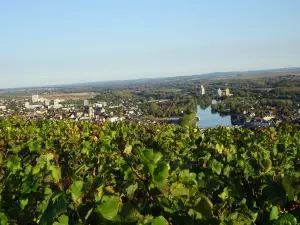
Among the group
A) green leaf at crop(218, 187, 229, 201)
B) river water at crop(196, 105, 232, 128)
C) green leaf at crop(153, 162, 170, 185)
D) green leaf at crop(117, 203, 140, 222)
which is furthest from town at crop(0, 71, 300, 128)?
green leaf at crop(117, 203, 140, 222)

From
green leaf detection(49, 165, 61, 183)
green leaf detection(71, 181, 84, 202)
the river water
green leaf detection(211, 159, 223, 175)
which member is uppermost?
green leaf detection(71, 181, 84, 202)

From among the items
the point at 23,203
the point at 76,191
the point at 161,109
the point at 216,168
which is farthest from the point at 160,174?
the point at 161,109

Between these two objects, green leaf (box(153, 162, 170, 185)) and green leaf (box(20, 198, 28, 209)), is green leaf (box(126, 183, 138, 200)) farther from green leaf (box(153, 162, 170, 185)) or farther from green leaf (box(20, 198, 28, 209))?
green leaf (box(20, 198, 28, 209))

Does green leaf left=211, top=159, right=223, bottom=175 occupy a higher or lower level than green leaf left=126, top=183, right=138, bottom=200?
lower

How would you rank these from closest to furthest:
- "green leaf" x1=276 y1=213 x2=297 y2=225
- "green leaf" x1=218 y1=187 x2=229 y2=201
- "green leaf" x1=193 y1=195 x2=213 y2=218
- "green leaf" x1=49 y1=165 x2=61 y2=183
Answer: "green leaf" x1=276 y1=213 x2=297 y2=225, "green leaf" x1=193 y1=195 x2=213 y2=218, "green leaf" x1=49 y1=165 x2=61 y2=183, "green leaf" x1=218 y1=187 x2=229 y2=201

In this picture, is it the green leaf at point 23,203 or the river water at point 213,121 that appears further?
the river water at point 213,121

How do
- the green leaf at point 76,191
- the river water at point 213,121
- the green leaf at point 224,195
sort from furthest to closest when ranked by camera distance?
the river water at point 213,121
the green leaf at point 224,195
the green leaf at point 76,191

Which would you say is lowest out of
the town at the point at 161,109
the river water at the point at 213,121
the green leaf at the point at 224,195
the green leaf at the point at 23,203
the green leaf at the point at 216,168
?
the river water at the point at 213,121

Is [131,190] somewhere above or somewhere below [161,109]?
above

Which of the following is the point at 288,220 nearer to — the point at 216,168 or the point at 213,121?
the point at 216,168

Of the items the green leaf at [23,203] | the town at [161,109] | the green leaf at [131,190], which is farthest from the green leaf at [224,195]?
the town at [161,109]

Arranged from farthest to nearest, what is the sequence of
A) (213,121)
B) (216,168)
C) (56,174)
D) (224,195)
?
(213,121)
(216,168)
(224,195)
(56,174)

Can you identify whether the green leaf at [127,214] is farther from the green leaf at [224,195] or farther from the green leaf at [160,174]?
the green leaf at [224,195]

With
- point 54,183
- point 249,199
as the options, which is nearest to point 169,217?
point 54,183
